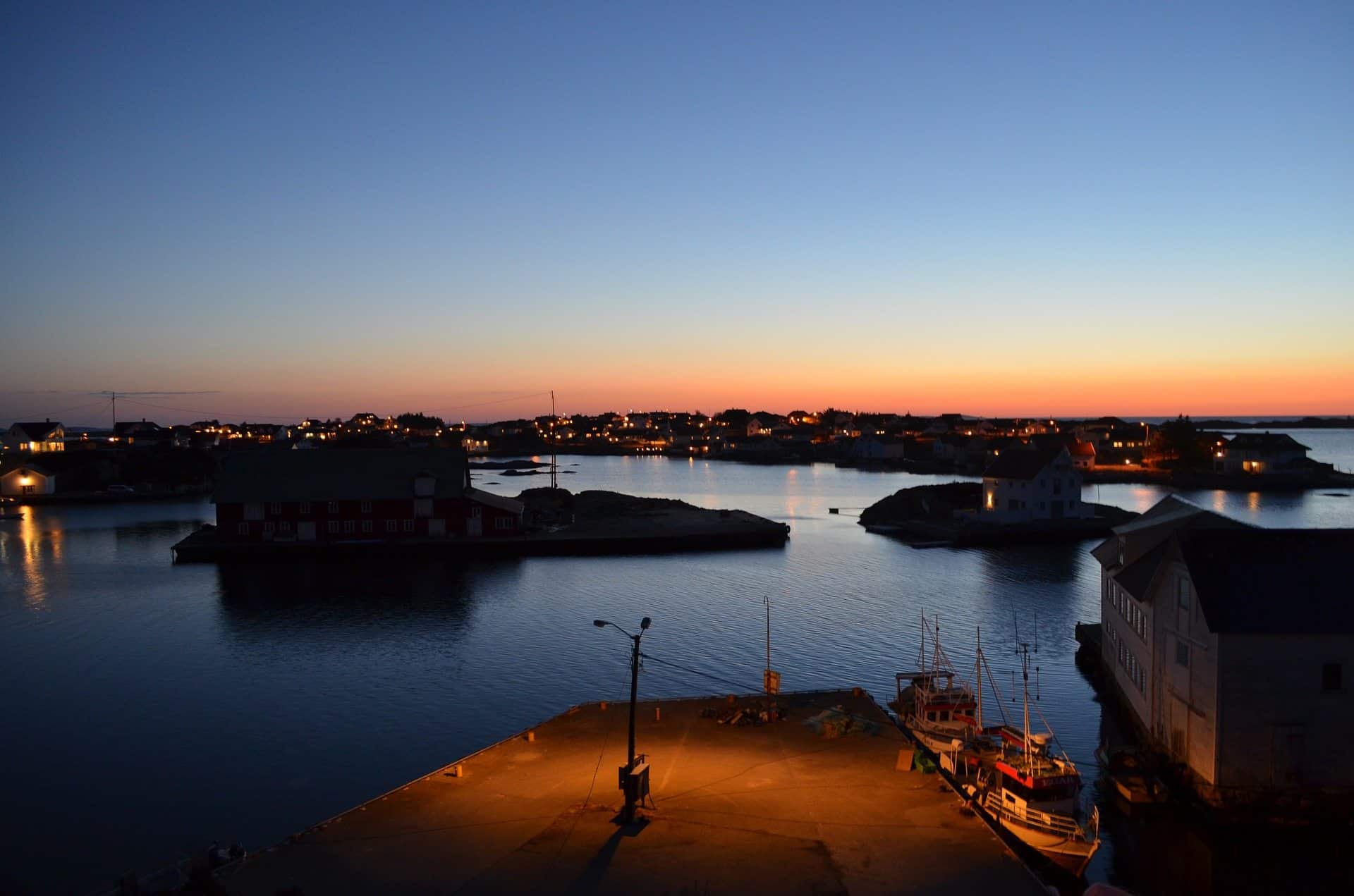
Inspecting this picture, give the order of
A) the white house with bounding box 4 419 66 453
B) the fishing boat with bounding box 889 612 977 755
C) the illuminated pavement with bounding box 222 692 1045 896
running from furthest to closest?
1. the white house with bounding box 4 419 66 453
2. the fishing boat with bounding box 889 612 977 755
3. the illuminated pavement with bounding box 222 692 1045 896

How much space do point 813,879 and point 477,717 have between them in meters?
15.9

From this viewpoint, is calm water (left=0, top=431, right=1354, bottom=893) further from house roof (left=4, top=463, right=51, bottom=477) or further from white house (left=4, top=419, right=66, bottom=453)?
white house (left=4, top=419, right=66, bottom=453)

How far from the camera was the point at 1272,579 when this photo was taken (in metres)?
19.4

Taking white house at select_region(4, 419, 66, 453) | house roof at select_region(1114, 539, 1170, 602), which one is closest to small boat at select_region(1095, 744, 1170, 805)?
house roof at select_region(1114, 539, 1170, 602)

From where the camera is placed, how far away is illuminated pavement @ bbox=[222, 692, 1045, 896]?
1438cm

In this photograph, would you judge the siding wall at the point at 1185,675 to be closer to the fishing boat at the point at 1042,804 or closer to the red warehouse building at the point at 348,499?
the fishing boat at the point at 1042,804

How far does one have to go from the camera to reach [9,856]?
19422 millimetres

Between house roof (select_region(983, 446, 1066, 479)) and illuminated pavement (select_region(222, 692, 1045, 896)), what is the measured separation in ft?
172

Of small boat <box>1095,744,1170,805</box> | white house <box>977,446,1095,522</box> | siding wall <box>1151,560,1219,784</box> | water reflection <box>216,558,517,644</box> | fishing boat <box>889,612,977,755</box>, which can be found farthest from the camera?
white house <box>977,446,1095,522</box>

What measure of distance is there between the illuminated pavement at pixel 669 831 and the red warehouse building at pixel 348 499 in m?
42.0

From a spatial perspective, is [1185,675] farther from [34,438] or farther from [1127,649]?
[34,438]

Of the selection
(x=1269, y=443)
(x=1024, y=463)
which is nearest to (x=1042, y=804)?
(x=1024, y=463)

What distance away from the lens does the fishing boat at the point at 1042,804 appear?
1752cm

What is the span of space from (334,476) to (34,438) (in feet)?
363
